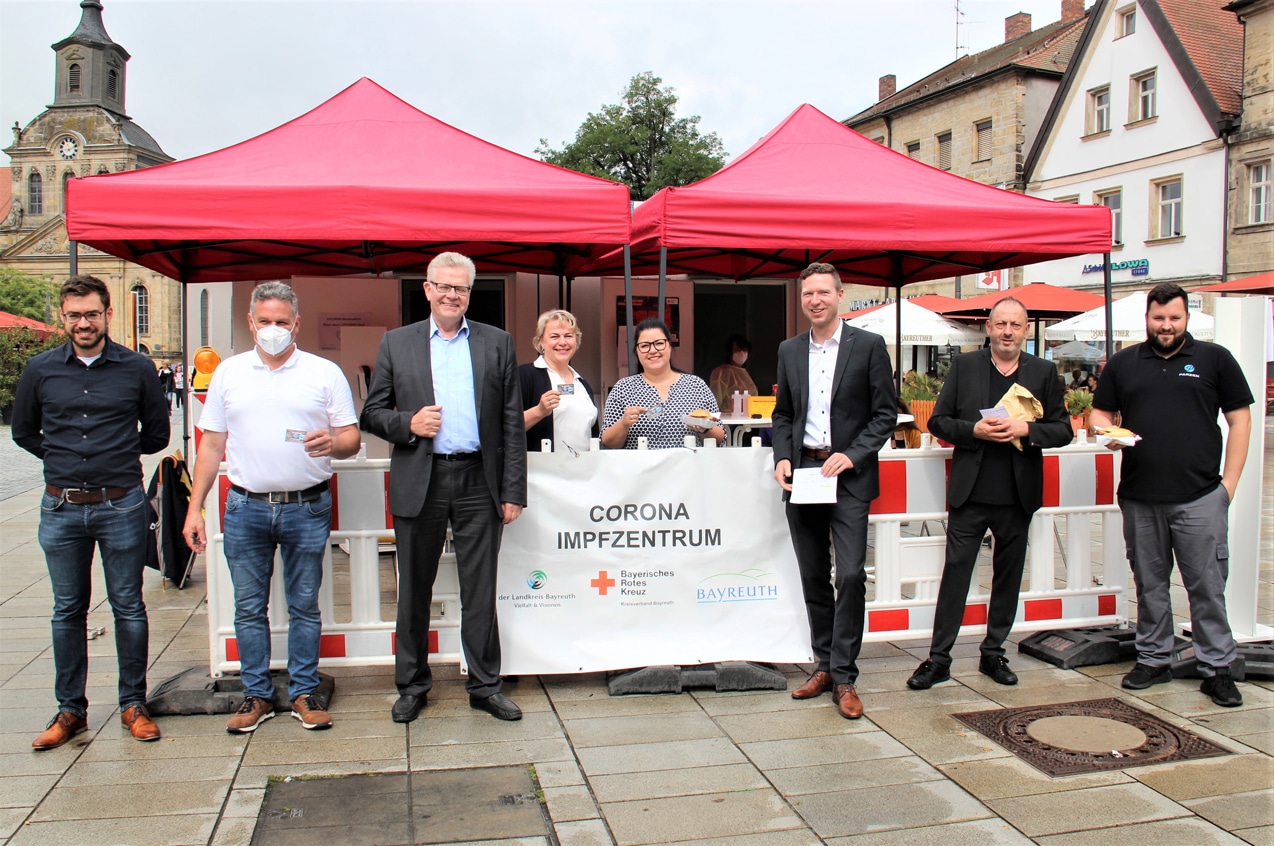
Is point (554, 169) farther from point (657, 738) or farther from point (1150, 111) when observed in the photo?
point (1150, 111)

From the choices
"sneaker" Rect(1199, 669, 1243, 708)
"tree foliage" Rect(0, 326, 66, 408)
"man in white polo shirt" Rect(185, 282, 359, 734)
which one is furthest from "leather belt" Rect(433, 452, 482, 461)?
"tree foliage" Rect(0, 326, 66, 408)

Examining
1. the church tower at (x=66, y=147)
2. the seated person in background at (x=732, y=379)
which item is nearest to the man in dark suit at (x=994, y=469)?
the seated person in background at (x=732, y=379)

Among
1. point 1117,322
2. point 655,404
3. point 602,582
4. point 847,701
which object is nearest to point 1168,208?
point 1117,322

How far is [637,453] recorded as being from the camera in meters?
4.59

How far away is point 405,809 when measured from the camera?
3330mm

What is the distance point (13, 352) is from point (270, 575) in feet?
87.8

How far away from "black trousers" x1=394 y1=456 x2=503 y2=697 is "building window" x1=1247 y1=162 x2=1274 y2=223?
1115 inches

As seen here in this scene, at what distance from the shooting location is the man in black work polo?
383cm

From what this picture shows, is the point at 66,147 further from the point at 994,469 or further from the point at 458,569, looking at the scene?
the point at 994,469

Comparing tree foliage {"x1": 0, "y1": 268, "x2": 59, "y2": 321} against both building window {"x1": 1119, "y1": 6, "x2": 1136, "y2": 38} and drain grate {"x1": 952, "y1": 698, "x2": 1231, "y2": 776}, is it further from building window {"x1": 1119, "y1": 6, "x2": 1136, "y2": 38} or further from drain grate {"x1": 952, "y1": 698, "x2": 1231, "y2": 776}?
drain grate {"x1": 952, "y1": 698, "x2": 1231, "y2": 776}

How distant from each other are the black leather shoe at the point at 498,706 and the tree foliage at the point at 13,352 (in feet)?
82.8

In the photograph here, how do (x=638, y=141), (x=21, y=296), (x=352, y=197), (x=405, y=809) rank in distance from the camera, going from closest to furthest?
(x=405, y=809) → (x=352, y=197) → (x=638, y=141) → (x=21, y=296)

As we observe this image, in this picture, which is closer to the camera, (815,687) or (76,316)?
(76,316)

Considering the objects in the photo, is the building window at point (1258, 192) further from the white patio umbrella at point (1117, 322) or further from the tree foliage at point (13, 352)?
the tree foliage at point (13, 352)
